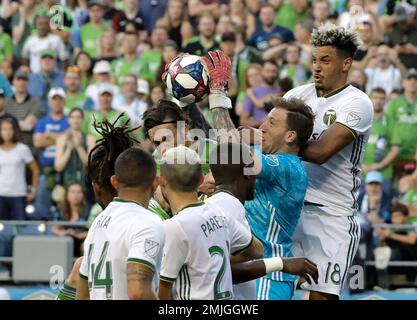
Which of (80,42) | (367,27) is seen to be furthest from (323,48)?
(80,42)

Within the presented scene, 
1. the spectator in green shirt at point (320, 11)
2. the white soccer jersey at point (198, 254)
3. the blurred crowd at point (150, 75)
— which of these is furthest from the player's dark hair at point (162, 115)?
the spectator in green shirt at point (320, 11)

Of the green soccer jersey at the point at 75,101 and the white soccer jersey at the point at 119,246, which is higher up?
the green soccer jersey at the point at 75,101

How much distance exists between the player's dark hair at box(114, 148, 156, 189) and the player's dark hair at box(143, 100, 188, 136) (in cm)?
188

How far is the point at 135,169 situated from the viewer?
7.50 m

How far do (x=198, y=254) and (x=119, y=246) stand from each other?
21.2 inches

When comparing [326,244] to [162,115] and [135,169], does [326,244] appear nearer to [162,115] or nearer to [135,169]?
[162,115]

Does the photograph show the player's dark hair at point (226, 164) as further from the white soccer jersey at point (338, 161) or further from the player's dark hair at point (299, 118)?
the white soccer jersey at point (338, 161)

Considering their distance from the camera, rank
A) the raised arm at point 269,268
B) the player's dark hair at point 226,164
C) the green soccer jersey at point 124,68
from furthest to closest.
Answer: the green soccer jersey at point 124,68, the raised arm at point 269,268, the player's dark hair at point 226,164

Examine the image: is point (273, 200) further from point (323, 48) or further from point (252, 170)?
point (323, 48)

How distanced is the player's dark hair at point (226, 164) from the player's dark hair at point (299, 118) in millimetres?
1264

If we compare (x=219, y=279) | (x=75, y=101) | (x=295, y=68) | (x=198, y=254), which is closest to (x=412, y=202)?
(x=295, y=68)

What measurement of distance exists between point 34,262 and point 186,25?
5716mm

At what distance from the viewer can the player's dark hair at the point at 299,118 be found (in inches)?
365

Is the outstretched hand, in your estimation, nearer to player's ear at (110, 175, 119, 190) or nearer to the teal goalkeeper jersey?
the teal goalkeeper jersey
